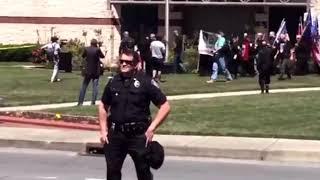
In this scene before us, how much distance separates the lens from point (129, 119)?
7.98 metres

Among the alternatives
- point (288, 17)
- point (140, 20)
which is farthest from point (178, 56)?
point (288, 17)

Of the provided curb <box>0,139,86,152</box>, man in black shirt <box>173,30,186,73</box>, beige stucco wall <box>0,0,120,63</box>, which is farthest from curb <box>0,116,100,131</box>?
beige stucco wall <box>0,0,120,63</box>

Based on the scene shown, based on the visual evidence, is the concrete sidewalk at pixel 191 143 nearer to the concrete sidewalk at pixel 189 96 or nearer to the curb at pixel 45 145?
the curb at pixel 45 145

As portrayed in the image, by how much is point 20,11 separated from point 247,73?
12.3m

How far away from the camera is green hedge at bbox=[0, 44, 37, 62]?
3591 cm

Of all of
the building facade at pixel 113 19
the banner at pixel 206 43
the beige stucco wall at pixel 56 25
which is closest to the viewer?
the banner at pixel 206 43

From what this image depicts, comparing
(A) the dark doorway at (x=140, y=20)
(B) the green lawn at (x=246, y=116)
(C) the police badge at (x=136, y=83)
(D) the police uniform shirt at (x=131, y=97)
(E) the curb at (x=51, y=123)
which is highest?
(C) the police badge at (x=136, y=83)

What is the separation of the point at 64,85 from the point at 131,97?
17.5 metres

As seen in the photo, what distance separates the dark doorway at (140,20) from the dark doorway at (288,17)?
534cm

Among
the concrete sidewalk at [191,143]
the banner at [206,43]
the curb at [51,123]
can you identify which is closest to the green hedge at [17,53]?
the banner at [206,43]

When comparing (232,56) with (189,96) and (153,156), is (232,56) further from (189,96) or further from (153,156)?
(153,156)

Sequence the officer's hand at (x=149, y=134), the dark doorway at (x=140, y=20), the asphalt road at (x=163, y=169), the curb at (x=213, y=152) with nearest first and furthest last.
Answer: the officer's hand at (x=149, y=134), the asphalt road at (x=163, y=169), the curb at (x=213, y=152), the dark doorway at (x=140, y=20)

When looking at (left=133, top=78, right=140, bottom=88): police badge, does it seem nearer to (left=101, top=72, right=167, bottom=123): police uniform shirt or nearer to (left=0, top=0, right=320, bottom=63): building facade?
(left=101, top=72, right=167, bottom=123): police uniform shirt

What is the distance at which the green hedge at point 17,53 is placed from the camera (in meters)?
35.9
